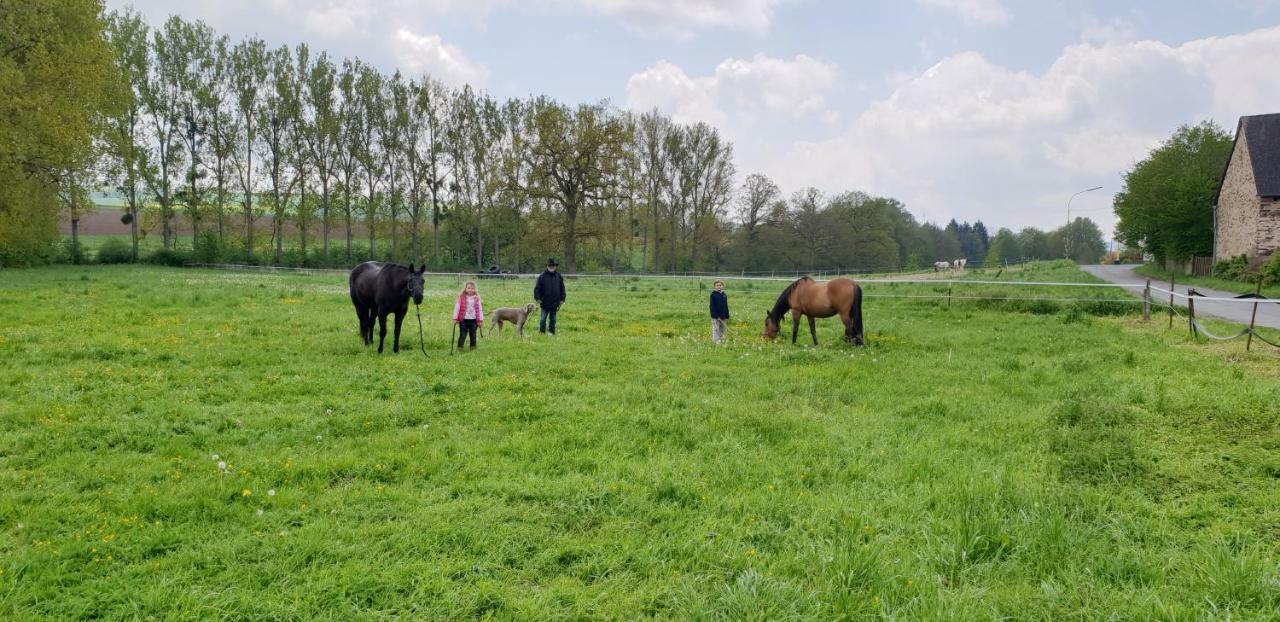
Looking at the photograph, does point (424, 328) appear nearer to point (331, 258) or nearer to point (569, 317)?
point (569, 317)

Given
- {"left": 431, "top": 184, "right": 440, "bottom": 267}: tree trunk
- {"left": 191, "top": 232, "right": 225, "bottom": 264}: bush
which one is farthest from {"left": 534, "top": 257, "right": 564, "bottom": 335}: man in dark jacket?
{"left": 191, "top": 232, "right": 225, "bottom": 264}: bush

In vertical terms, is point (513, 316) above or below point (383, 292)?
below

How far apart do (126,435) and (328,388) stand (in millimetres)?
2282

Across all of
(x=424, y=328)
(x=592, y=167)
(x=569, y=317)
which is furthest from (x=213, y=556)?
(x=592, y=167)

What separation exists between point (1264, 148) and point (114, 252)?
7010cm

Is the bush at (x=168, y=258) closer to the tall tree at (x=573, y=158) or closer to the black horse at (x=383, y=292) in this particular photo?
the tall tree at (x=573, y=158)

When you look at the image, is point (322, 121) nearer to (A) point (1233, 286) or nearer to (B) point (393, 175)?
(B) point (393, 175)

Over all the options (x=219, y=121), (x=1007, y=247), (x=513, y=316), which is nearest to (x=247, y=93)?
(x=219, y=121)

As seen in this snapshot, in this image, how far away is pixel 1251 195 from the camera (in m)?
31.9

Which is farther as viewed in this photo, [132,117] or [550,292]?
[132,117]

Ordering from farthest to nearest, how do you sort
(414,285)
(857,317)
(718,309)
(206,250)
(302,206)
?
(302,206) → (206,250) → (718,309) → (857,317) → (414,285)

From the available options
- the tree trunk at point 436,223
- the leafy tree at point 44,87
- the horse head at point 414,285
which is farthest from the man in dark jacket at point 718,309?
the tree trunk at point 436,223

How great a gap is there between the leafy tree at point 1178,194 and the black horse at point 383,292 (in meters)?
48.0

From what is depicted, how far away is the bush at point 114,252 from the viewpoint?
137 feet
